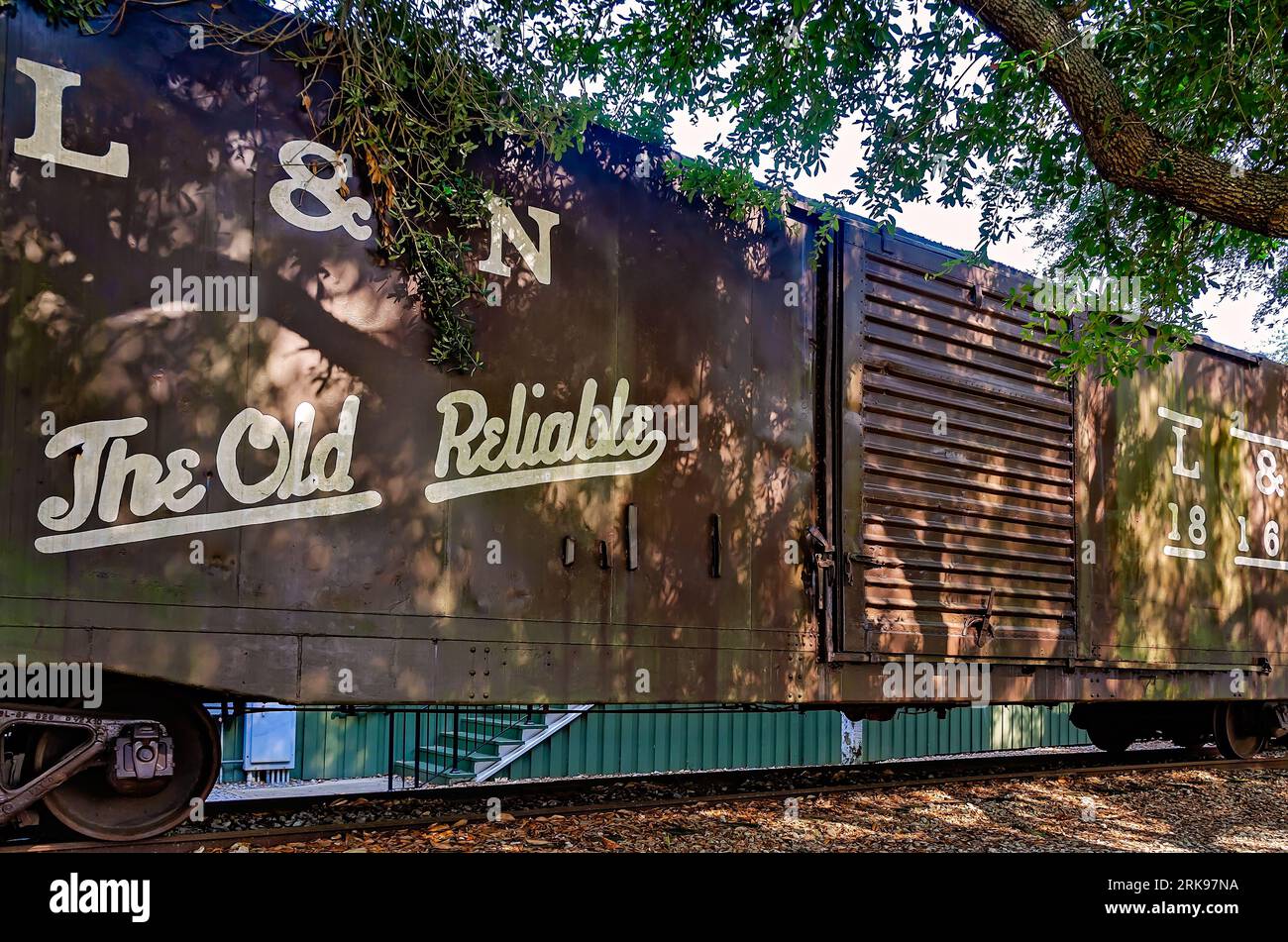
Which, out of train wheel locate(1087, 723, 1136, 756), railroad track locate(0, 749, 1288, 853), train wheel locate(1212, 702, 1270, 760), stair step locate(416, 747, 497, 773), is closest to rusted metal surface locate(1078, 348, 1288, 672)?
train wheel locate(1212, 702, 1270, 760)

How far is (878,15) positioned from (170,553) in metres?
5.32

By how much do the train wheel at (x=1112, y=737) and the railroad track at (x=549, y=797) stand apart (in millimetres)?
1258

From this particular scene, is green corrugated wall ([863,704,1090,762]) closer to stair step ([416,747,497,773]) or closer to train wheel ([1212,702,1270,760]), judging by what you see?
train wheel ([1212,702,1270,760])

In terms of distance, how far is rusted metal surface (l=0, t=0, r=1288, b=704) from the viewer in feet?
13.2

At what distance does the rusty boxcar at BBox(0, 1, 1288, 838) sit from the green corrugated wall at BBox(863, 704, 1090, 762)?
21.4 ft

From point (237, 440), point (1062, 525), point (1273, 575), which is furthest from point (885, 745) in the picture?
point (237, 440)

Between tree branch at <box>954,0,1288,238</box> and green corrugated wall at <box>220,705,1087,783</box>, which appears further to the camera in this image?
green corrugated wall at <box>220,705,1087,783</box>

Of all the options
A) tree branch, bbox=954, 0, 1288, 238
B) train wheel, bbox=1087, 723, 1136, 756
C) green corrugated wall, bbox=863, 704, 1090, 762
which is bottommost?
green corrugated wall, bbox=863, 704, 1090, 762

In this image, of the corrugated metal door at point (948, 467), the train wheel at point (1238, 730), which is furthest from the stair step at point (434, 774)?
the train wheel at point (1238, 730)

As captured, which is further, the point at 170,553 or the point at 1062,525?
the point at 1062,525

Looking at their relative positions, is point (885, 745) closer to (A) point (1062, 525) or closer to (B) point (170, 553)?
(A) point (1062, 525)

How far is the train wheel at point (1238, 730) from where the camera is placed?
9.20 metres

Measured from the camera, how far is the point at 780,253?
6.30 metres

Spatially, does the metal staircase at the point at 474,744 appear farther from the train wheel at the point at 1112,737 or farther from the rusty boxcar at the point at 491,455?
the train wheel at the point at 1112,737
